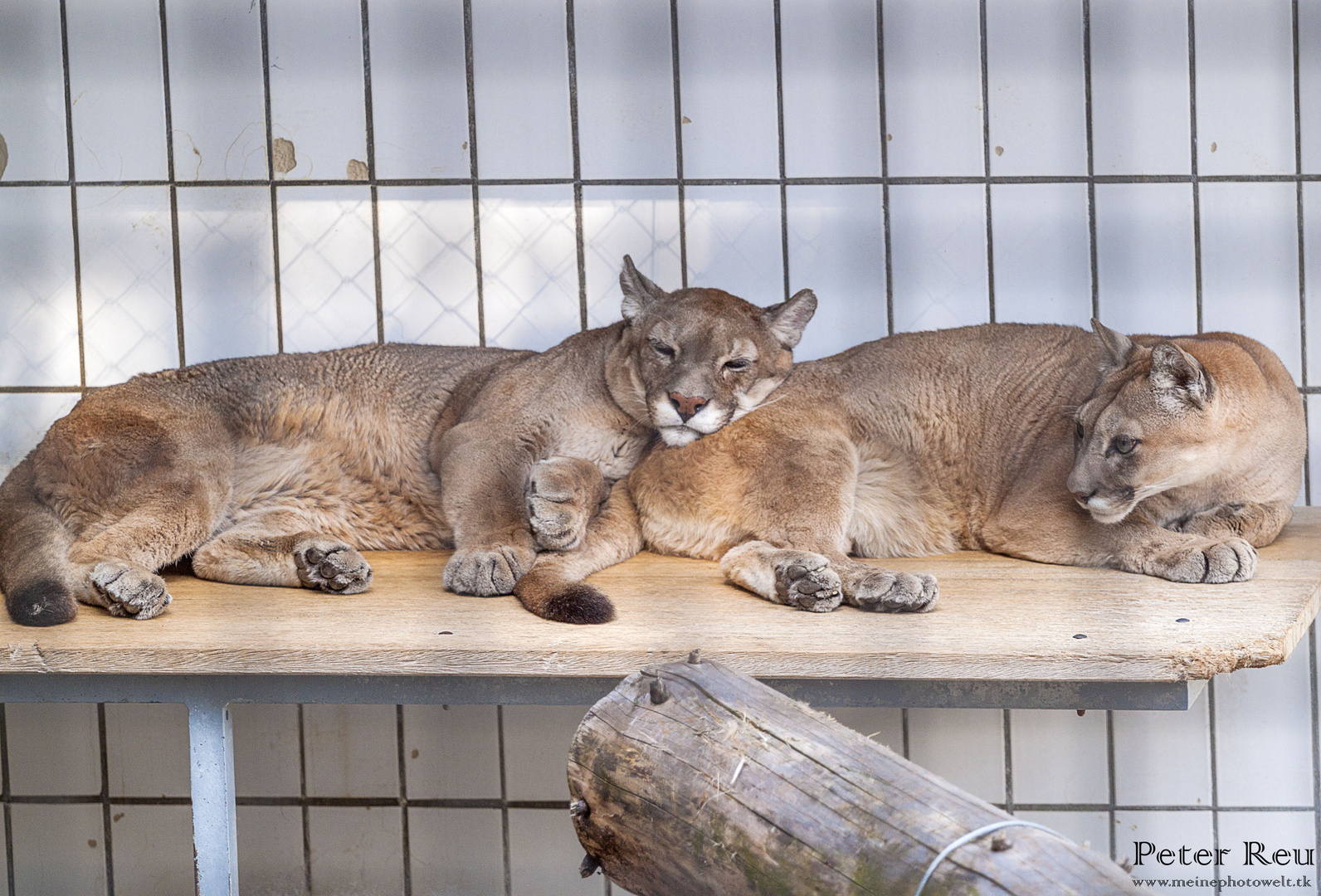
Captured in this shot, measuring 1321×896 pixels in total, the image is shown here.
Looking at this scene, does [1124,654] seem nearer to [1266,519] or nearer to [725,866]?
[725,866]

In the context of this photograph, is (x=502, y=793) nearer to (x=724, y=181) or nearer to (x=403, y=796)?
(x=403, y=796)

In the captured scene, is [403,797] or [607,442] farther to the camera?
[403,797]

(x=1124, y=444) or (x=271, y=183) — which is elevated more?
(x=271, y=183)

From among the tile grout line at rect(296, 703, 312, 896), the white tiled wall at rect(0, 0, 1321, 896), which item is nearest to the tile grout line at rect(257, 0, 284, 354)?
the white tiled wall at rect(0, 0, 1321, 896)

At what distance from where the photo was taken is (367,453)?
2.67m

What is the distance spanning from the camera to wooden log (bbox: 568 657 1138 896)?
1090 millimetres

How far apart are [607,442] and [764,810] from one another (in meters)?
Result: 1.42

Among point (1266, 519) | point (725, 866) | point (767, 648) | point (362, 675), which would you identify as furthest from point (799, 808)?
point (1266, 519)

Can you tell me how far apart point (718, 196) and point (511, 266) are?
0.61 meters

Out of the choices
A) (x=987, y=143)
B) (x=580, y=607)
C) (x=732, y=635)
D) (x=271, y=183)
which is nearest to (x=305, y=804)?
(x=580, y=607)

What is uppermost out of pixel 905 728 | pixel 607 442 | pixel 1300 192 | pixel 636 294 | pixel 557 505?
pixel 1300 192

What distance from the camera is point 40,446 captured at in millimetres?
2404

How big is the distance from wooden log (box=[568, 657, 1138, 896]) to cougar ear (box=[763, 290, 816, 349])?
122 cm

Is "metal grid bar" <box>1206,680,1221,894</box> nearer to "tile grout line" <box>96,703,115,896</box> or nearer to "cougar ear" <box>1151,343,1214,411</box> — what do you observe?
"cougar ear" <box>1151,343,1214,411</box>
